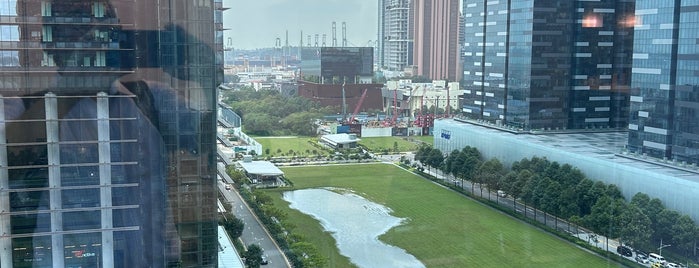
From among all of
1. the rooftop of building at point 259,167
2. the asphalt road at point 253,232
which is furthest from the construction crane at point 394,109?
the asphalt road at point 253,232

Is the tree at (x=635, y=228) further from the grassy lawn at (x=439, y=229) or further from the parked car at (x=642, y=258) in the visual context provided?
the grassy lawn at (x=439, y=229)

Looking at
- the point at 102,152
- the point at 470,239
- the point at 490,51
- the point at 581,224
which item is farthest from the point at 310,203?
the point at 490,51

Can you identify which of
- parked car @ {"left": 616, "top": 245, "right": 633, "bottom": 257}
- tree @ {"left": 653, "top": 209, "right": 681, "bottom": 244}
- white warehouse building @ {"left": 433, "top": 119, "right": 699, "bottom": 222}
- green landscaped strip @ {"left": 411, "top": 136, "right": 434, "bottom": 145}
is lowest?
parked car @ {"left": 616, "top": 245, "right": 633, "bottom": 257}

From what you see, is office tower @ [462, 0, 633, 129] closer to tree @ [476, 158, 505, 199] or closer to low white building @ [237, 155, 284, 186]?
tree @ [476, 158, 505, 199]

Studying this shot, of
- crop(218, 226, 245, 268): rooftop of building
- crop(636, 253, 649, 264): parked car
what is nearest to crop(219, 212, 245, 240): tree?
crop(218, 226, 245, 268): rooftop of building

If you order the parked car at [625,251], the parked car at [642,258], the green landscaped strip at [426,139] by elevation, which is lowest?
the parked car at [642,258]
